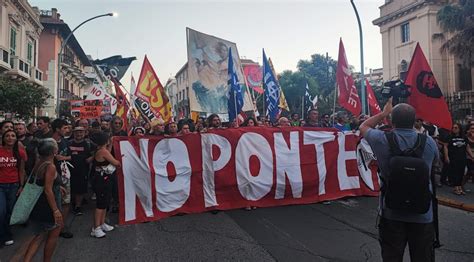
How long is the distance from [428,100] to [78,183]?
19.1ft

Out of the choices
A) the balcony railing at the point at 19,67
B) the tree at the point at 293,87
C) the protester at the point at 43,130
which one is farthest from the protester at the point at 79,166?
the tree at the point at 293,87

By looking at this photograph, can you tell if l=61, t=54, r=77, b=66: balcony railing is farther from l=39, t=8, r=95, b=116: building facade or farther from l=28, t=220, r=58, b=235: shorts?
l=28, t=220, r=58, b=235: shorts

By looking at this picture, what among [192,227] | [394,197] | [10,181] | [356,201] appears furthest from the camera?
[356,201]

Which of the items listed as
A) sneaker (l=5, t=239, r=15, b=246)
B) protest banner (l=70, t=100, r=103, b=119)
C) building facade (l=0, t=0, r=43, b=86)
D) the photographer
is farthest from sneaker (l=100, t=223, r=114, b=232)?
building facade (l=0, t=0, r=43, b=86)

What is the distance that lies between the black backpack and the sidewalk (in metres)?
5.17

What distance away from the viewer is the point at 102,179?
5.56 metres

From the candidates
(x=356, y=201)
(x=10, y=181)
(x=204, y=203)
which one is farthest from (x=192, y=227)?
(x=356, y=201)

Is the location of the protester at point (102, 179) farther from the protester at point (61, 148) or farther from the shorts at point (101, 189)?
the protester at point (61, 148)

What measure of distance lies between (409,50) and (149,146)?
124 ft

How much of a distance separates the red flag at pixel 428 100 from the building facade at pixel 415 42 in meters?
31.9

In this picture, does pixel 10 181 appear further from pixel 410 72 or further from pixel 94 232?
pixel 410 72

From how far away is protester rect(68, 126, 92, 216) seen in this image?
6.76m

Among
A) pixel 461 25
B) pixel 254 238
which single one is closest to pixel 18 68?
pixel 254 238

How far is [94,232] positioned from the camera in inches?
212
